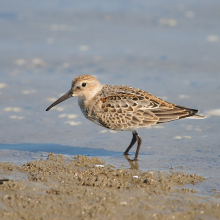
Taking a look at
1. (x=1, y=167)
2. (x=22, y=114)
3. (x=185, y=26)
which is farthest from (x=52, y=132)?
(x=185, y=26)

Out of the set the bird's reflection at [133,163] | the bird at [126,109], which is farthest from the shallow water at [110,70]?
the bird at [126,109]

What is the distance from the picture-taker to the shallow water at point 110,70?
935 centimetres

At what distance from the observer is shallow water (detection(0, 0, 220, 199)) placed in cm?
935

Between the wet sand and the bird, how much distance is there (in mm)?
1259

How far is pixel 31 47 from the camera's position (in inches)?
558

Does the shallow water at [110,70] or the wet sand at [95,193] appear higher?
the shallow water at [110,70]

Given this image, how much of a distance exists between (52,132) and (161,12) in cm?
797

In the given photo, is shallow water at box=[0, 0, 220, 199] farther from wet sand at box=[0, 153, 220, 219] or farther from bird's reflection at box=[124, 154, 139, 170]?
wet sand at box=[0, 153, 220, 219]

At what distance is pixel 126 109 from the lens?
29.9ft

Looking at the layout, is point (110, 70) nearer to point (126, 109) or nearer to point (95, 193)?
point (126, 109)

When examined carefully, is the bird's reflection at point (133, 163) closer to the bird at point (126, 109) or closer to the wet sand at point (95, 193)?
the bird at point (126, 109)

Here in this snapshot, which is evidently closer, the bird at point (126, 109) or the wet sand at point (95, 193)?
the wet sand at point (95, 193)

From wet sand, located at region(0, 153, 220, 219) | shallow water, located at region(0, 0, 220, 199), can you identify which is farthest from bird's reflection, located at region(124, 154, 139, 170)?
wet sand, located at region(0, 153, 220, 219)

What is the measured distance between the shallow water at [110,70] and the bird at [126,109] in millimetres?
669
